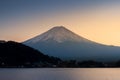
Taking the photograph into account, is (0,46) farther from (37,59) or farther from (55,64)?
(55,64)

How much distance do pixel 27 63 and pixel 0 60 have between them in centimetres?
548

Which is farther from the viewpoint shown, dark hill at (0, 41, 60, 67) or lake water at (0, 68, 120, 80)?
dark hill at (0, 41, 60, 67)

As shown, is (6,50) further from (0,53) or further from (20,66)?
(20,66)

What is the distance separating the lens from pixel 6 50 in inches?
3088

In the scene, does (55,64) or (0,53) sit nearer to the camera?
(0,53)

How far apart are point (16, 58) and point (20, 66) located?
10.1m

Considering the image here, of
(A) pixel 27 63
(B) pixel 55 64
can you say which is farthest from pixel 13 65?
(B) pixel 55 64

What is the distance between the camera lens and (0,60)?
79625 millimetres

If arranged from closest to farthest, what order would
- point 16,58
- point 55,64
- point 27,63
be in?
1. point 16,58
2. point 27,63
3. point 55,64

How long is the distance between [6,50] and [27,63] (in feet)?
17.4

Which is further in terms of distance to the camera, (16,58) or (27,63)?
(27,63)

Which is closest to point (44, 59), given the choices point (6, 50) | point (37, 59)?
point (37, 59)

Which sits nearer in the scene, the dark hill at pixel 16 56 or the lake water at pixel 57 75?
the lake water at pixel 57 75

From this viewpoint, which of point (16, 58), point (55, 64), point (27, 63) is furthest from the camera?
point (55, 64)
